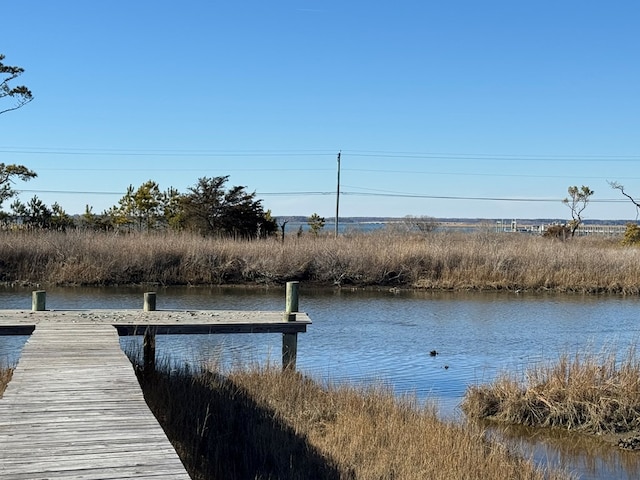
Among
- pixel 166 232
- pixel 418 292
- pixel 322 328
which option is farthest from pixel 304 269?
pixel 322 328

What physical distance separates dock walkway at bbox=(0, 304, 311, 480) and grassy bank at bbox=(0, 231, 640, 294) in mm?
16850

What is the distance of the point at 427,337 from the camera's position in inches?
657

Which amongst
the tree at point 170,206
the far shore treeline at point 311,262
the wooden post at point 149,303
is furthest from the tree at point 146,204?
the wooden post at point 149,303

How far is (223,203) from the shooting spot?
34.9 m

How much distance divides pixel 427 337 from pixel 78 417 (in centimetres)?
1202

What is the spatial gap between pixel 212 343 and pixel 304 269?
13548mm

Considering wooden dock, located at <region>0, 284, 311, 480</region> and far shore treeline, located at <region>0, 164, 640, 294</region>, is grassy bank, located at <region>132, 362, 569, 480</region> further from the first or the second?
far shore treeline, located at <region>0, 164, 640, 294</region>

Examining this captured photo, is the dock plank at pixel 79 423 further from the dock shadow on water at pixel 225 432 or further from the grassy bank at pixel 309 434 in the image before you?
the grassy bank at pixel 309 434

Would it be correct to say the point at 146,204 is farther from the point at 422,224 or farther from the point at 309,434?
the point at 309,434

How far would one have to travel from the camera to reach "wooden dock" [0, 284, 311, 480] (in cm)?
424

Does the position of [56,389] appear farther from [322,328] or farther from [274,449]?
[322,328]

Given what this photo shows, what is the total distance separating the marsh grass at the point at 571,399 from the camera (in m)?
9.84

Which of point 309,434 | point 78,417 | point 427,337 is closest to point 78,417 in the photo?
point 78,417

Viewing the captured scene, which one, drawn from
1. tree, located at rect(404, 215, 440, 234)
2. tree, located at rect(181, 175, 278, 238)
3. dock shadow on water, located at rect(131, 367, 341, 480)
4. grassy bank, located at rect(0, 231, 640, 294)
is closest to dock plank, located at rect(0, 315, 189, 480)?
dock shadow on water, located at rect(131, 367, 341, 480)
